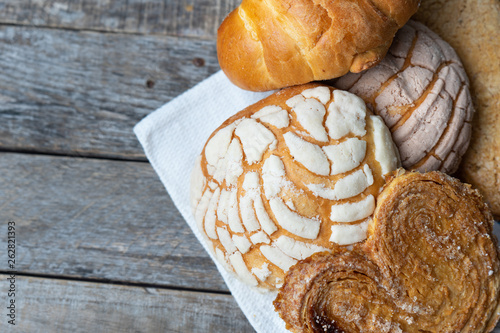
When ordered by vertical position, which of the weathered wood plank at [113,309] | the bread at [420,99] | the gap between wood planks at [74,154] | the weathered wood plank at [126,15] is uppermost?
the bread at [420,99]

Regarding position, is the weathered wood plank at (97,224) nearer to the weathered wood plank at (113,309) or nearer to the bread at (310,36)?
the weathered wood plank at (113,309)

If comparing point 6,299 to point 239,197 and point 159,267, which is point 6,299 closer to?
point 159,267

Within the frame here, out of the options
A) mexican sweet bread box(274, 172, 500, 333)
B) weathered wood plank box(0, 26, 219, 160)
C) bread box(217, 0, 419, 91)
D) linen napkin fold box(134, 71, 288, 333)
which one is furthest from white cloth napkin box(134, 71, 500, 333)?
mexican sweet bread box(274, 172, 500, 333)

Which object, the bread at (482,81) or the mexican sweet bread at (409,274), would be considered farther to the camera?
the bread at (482,81)

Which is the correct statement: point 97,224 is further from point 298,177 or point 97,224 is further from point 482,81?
point 482,81

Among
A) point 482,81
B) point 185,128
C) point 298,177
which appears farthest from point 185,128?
point 482,81

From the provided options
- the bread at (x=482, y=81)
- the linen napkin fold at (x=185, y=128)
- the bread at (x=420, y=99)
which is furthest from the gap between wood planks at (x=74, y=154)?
the bread at (x=482, y=81)

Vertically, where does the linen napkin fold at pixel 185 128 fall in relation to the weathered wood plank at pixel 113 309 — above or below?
above
